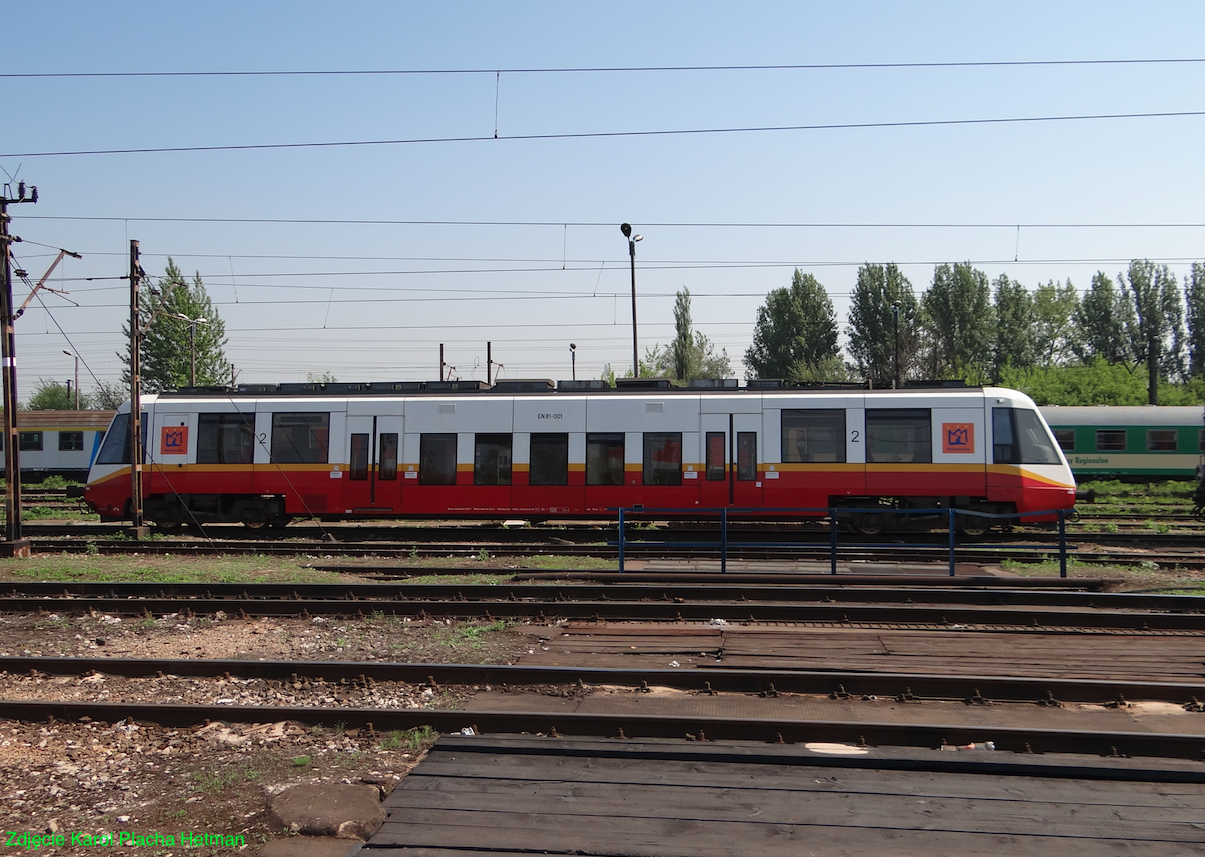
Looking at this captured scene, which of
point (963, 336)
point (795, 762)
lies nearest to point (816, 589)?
point (795, 762)

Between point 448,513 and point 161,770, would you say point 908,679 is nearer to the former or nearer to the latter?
point 161,770

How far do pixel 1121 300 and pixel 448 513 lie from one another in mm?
66121

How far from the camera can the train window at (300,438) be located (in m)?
18.4

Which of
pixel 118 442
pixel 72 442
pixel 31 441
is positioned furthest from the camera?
pixel 31 441

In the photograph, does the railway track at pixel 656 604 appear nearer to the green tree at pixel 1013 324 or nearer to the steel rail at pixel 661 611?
the steel rail at pixel 661 611

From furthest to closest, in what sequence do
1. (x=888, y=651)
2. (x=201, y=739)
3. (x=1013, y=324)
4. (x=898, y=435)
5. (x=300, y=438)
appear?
(x=1013, y=324)
(x=300, y=438)
(x=898, y=435)
(x=888, y=651)
(x=201, y=739)

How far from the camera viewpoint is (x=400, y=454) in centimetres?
1828

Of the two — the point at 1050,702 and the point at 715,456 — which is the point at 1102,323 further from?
the point at 1050,702

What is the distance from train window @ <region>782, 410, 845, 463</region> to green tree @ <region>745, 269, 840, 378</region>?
5023 centimetres

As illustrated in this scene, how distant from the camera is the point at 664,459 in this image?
1769 cm

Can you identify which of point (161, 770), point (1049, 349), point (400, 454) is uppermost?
point (1049, 349)

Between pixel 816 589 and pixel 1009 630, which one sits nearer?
pixel 1009 630

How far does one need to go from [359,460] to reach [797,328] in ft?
179

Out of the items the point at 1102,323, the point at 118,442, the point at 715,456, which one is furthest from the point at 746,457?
the point at 1102,323
